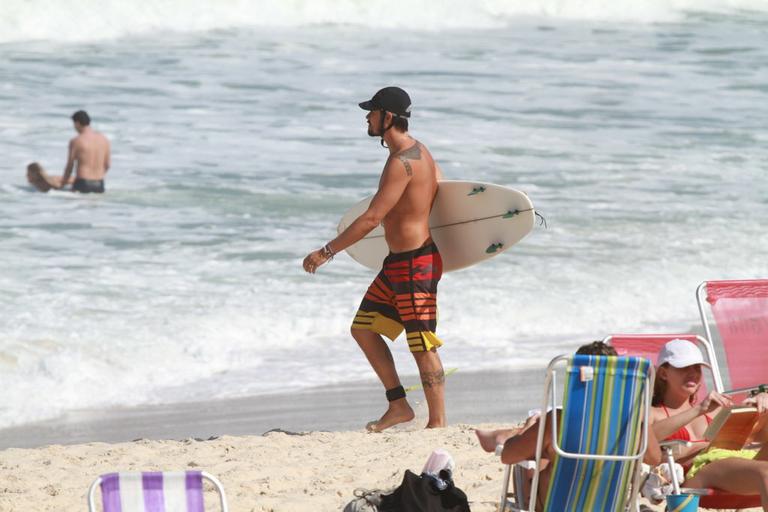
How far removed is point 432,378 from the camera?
587cm

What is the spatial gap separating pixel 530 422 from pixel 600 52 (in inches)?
790

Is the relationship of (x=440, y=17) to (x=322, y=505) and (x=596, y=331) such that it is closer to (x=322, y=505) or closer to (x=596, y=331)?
(x=596, y=331)

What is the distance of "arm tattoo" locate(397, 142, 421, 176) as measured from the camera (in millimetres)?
5676

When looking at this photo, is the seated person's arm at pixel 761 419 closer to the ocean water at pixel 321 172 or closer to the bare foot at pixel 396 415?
the bare foot at pixel 396 415

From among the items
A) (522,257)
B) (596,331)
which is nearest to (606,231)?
(522,257)

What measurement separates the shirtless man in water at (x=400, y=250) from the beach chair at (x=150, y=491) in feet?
7.83

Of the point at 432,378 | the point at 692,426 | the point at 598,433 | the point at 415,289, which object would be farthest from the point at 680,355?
the point at 432,378

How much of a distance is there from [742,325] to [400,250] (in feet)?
4.88

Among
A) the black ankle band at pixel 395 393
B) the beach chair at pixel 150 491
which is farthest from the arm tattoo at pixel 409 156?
the beach chair at pixel 150 491

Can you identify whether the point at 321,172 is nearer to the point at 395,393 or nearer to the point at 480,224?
the point at 480,224

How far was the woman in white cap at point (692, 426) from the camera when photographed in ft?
12.7

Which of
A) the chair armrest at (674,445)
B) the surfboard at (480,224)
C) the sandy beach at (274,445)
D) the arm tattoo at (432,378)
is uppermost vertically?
the surfboard at (480,224)

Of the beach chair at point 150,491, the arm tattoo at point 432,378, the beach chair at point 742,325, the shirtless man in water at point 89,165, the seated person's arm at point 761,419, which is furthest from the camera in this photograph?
the shirtless man in water at point 89,165

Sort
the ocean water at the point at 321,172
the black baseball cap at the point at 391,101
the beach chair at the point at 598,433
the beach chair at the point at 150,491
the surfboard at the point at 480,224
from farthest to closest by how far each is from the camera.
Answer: the ocean water at the point at 321,172, the surfboard at the point at 480,224, the black baseball cap at the point at 391,101, the beach chair at the point at 598,433, the beach chair at the point at 150,491
